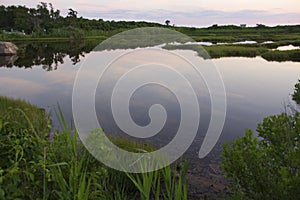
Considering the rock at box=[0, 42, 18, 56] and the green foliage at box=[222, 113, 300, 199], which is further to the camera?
the rock at box=[0, 42, 18, 56]

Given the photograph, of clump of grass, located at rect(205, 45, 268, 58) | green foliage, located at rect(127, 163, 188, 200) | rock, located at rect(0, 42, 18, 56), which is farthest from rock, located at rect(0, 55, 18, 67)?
green foliage, located at rect(127, 163, 188, 200)

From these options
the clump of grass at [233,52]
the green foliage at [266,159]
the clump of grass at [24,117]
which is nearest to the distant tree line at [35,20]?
the clump of grass at [233,52]

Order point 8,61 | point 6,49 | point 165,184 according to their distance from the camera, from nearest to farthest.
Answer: point 165,184
point 8,61
point 6,49

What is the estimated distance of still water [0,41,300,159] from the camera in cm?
959

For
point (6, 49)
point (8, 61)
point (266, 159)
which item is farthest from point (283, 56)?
point (6, 49)

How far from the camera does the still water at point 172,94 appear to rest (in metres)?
9.59

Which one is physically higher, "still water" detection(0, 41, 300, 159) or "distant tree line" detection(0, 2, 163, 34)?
"distant tree line" detection(0, 2, 163, 34)

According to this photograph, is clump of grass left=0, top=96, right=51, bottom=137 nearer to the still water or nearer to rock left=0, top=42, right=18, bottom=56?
the still water

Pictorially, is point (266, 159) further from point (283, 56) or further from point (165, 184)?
point (283, 56)

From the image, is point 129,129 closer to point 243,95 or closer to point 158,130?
point 158,130

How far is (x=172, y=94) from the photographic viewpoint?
1377 centimetres

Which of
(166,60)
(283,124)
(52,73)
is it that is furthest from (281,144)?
(52,73)

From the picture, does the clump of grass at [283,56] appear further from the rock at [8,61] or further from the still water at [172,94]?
the rock at [8,61]

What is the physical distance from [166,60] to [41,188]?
12199mm
